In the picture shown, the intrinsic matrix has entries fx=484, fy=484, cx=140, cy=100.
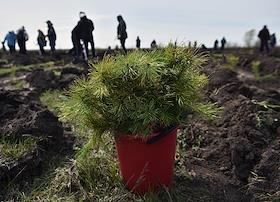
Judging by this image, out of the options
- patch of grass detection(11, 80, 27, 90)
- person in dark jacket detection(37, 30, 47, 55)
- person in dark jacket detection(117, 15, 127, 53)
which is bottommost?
→ patch of grass detection(11, 80, 27, 90)

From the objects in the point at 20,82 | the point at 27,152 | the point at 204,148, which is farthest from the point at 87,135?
the point at 20,82

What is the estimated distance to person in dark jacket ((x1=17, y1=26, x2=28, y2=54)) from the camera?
52.0 feet

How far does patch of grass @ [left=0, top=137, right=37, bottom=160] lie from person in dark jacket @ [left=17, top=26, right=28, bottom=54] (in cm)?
1196

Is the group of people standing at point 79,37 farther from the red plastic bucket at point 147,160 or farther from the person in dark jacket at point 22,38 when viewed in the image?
the red plastic bucket at point 147,160

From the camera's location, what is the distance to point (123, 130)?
3436 mm

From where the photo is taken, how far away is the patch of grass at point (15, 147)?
412cm

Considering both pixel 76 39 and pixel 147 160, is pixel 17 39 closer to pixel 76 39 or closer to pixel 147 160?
pixel 76 39

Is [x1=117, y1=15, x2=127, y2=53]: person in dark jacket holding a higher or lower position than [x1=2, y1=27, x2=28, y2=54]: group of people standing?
higher

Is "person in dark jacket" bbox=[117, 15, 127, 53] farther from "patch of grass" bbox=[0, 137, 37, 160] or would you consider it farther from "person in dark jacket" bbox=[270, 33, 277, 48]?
"person in dark jacket" bbox=[270, 33, 277, 48]

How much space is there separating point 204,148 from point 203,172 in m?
0.46

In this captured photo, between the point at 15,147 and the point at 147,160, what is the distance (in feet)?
4.50

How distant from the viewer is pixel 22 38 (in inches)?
632

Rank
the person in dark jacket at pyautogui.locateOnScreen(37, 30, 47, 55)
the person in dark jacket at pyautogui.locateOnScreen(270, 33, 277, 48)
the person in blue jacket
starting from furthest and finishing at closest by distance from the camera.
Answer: the person in dark jacket at pyautogui.locateOnScreen(270, 33, 277, 48), the person in blue jacket, the person in dark jacket at pyautogui.locateOnScreen(37, 30, 47, 55)

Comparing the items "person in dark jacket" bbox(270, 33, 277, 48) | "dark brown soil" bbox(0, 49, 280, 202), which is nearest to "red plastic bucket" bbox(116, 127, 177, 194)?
"dark brown soil" bbox(0, 49, 280, 202)
